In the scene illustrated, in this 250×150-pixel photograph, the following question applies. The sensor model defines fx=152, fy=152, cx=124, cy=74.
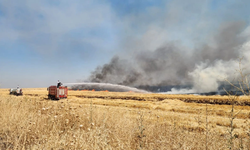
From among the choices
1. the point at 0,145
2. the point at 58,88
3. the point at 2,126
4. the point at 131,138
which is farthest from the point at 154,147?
the point at 58,88

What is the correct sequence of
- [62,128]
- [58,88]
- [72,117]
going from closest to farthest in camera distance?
[62,128], [72,117], [58,88]

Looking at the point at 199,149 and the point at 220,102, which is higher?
the point at 199,149

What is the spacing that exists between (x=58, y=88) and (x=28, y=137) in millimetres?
22270

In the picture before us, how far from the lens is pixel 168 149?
3.80 m

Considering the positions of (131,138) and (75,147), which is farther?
(131,138)

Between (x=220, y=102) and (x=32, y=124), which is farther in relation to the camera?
(x=220, y=102)

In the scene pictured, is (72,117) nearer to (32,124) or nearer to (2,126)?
(32,124)

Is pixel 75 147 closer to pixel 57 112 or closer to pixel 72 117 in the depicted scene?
pixel 72 117

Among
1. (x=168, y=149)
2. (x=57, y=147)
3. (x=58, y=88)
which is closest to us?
(x=57, y=147)

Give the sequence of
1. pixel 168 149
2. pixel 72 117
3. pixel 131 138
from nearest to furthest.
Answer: pixel 168 149 → pixel 131 138 → pixel 72 117

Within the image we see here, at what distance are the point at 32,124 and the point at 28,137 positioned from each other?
52 cm

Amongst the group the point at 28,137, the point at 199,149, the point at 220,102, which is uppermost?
the point at 28,137

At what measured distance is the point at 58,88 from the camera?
2502cm

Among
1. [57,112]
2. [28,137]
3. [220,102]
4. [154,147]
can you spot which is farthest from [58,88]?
[220,102]
